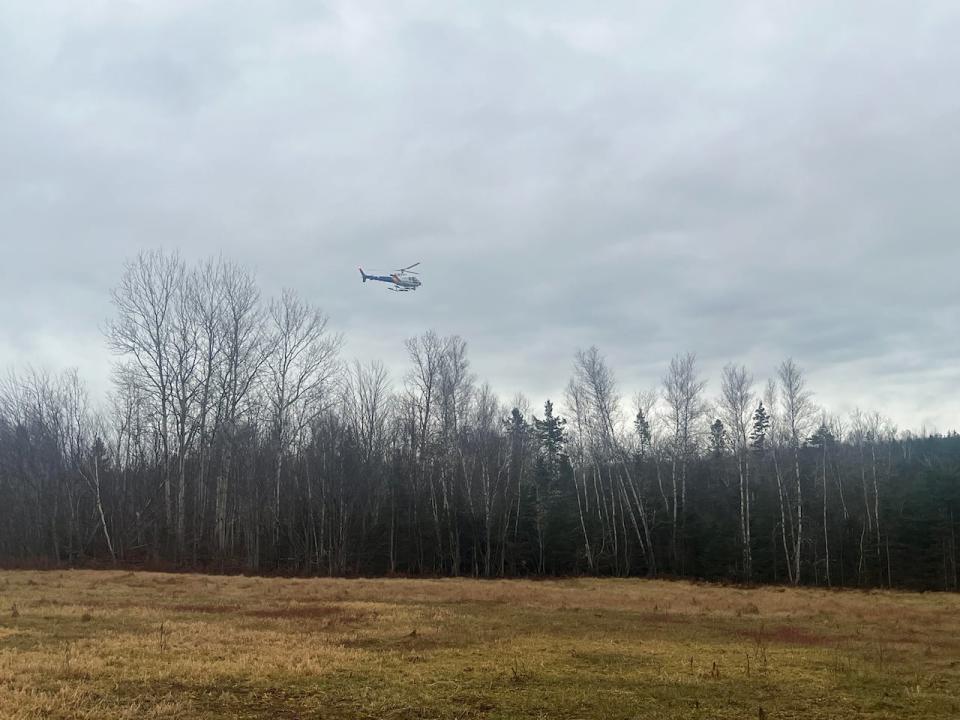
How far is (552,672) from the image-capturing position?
11.9 metres

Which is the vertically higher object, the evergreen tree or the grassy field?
the evergreen tree

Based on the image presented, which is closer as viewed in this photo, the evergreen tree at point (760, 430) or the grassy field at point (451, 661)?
the grassy field at point (451, 661)

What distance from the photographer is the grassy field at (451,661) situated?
9.45m

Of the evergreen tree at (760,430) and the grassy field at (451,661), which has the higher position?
the evergreen tree at (760,430)

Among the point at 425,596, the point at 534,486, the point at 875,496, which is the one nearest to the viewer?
the point at 425,596

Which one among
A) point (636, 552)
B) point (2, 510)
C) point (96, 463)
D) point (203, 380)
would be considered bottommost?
point (636, 552)

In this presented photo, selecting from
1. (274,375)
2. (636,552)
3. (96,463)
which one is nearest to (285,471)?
(274,375)

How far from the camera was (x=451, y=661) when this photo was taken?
12.8 metres

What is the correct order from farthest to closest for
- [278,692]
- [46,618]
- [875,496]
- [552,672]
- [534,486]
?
1. [534,486]
2. [875,496]
3. [46,618]
4. [552,672]
5. [278,692]

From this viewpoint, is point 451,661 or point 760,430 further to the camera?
point 760,430

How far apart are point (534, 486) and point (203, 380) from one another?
26448mm

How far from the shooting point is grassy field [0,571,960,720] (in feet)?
31.0

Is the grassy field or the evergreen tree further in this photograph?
the evergreen tree

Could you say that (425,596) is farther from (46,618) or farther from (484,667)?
(484,667)
